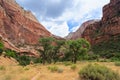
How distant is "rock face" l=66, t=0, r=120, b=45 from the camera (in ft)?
409

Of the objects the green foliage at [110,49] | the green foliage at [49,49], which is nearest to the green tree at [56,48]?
the green foliage at [49,49]

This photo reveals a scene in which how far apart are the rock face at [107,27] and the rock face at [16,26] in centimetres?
3631

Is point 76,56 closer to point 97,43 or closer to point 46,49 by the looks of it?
point 46,49

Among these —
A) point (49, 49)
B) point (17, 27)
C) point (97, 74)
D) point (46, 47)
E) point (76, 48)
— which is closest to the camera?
point (97, 74)

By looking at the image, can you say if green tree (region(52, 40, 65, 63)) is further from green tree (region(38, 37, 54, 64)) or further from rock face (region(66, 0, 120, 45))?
rock face (region(66, 0, 120, 45))

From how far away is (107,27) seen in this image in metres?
131

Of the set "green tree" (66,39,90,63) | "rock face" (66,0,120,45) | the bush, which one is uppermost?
"rock face" (66,0,120,45)

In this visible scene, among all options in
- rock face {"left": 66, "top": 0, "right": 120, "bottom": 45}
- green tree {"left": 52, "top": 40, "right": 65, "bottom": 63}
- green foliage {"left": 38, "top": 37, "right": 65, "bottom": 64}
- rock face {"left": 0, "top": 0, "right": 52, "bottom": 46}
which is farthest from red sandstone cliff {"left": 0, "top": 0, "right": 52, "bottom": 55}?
green foliage {"left": 38, "top": 37, "right": 65, "bottom": 64}

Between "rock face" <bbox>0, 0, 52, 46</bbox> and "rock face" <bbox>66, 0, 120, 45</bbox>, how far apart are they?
1429 inches

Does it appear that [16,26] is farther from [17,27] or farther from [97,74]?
[97,74]

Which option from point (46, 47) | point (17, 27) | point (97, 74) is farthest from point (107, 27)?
point (97, 74)

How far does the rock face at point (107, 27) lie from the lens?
125 m

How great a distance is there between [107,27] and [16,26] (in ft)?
175

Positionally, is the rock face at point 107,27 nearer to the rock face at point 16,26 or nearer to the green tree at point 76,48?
the rock face at point 16,26
